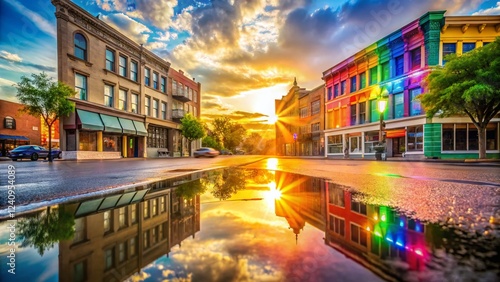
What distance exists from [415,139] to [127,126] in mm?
30141

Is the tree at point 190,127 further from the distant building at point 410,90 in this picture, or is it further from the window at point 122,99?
the distant building at point 410,90

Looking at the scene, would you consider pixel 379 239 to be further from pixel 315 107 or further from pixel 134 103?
pixel 315 107

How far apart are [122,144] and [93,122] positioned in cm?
562

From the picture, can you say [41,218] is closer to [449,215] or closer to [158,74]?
[449,215]

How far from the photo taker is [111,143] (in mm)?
26391

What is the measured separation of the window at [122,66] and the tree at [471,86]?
98.7 ft

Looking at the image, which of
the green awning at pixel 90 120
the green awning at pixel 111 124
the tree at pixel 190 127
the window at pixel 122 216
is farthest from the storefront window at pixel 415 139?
the green awning at pixel 90 120

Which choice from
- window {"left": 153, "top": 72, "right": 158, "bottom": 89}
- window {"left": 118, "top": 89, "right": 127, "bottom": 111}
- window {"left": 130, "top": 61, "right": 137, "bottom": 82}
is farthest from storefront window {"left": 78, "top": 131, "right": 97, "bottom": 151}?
window {"left": 153, "top": 72, "right": 158, "bottom": 89}

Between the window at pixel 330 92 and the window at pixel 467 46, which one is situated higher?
the window at pixel 467 46

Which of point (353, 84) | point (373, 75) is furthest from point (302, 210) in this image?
point (353, 84)

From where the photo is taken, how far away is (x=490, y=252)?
132cm

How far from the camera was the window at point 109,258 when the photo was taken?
1255mm

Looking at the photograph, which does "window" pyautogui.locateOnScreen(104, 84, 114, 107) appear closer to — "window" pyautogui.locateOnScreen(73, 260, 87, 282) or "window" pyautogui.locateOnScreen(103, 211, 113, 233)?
"window" pyautogui.locateOnScreen(103, 211, 113, 233)

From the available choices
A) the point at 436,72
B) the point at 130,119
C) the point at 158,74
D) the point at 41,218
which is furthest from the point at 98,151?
the point at 436,72
